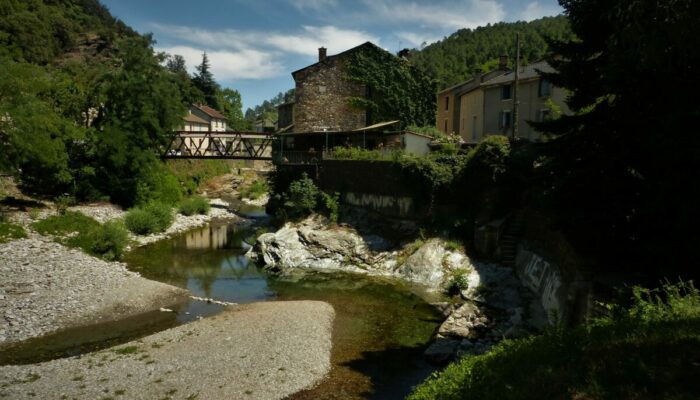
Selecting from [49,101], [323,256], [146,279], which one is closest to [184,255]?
[146,279]

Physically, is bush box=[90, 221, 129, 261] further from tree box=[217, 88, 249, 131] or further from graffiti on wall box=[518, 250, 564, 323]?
tree box=[217, 88, 249, 131]

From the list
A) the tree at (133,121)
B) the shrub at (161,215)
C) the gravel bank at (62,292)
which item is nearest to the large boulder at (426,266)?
the gravel bank at (62,292)

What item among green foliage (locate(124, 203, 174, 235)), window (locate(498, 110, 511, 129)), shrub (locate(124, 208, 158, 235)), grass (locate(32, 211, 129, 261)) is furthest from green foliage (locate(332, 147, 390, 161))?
grass (locate(32, 211, 129, 261))

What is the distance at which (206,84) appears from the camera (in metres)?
102

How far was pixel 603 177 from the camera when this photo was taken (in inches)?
562

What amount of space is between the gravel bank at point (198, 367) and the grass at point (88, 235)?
13.1 meters

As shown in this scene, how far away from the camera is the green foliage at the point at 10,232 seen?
26558 mm

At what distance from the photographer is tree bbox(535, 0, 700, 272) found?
10.0m

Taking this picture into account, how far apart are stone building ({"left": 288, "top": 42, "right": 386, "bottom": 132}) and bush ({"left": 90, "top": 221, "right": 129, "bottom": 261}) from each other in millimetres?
21685

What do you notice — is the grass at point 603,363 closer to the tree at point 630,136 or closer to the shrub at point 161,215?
the tree at point 630,136

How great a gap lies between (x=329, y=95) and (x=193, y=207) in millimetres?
17491

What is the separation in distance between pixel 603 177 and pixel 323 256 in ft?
59.1

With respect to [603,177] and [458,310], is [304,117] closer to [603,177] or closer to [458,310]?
[458,310]

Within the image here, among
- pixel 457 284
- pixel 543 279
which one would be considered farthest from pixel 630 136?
pixel 457 284
